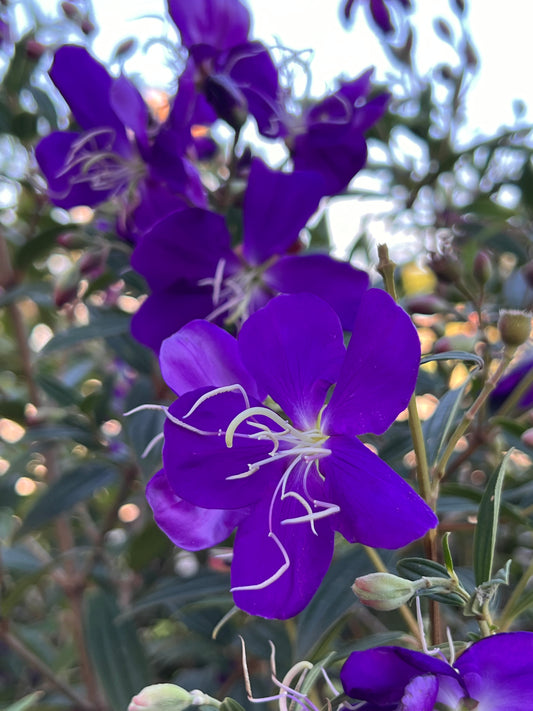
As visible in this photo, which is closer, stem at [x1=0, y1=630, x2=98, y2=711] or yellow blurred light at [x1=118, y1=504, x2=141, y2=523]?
stem at [x1=0, y1=630, x2=98, y2=711]

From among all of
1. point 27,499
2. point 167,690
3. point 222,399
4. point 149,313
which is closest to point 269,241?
point 149,313

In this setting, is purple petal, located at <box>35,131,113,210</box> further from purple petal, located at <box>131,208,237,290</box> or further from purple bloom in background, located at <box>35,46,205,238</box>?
purple petal, located at <box>131,208,237,290</box>

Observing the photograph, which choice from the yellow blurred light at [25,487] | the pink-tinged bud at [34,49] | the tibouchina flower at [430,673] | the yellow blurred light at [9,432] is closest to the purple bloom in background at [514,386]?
the tibouchina flower at [430,673]

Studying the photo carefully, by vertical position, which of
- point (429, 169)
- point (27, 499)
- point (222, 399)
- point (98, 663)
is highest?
point (222, 399)

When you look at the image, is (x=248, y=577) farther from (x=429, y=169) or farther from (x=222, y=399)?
(x=429, y=169)

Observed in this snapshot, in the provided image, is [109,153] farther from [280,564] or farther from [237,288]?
[280,564]

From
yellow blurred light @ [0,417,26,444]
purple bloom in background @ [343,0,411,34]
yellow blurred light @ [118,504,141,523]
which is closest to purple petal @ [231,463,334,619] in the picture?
purple bloom in background @ [343,0,411,34]

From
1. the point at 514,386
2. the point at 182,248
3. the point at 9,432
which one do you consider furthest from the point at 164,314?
the point at 9,432

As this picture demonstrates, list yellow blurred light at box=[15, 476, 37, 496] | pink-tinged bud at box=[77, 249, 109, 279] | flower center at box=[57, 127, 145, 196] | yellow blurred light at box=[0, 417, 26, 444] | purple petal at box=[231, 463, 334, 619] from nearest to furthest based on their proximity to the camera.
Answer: purple petal at box=[231, 463, 334, 619], flower center at box=[57, 127, 145, 196], pink-tinged bud at box=[77, 249, 109, 279], yellow blurred light at box=[0, 417, 26, 444], yellow blurred light at box=[15, 476, 37, 496]
